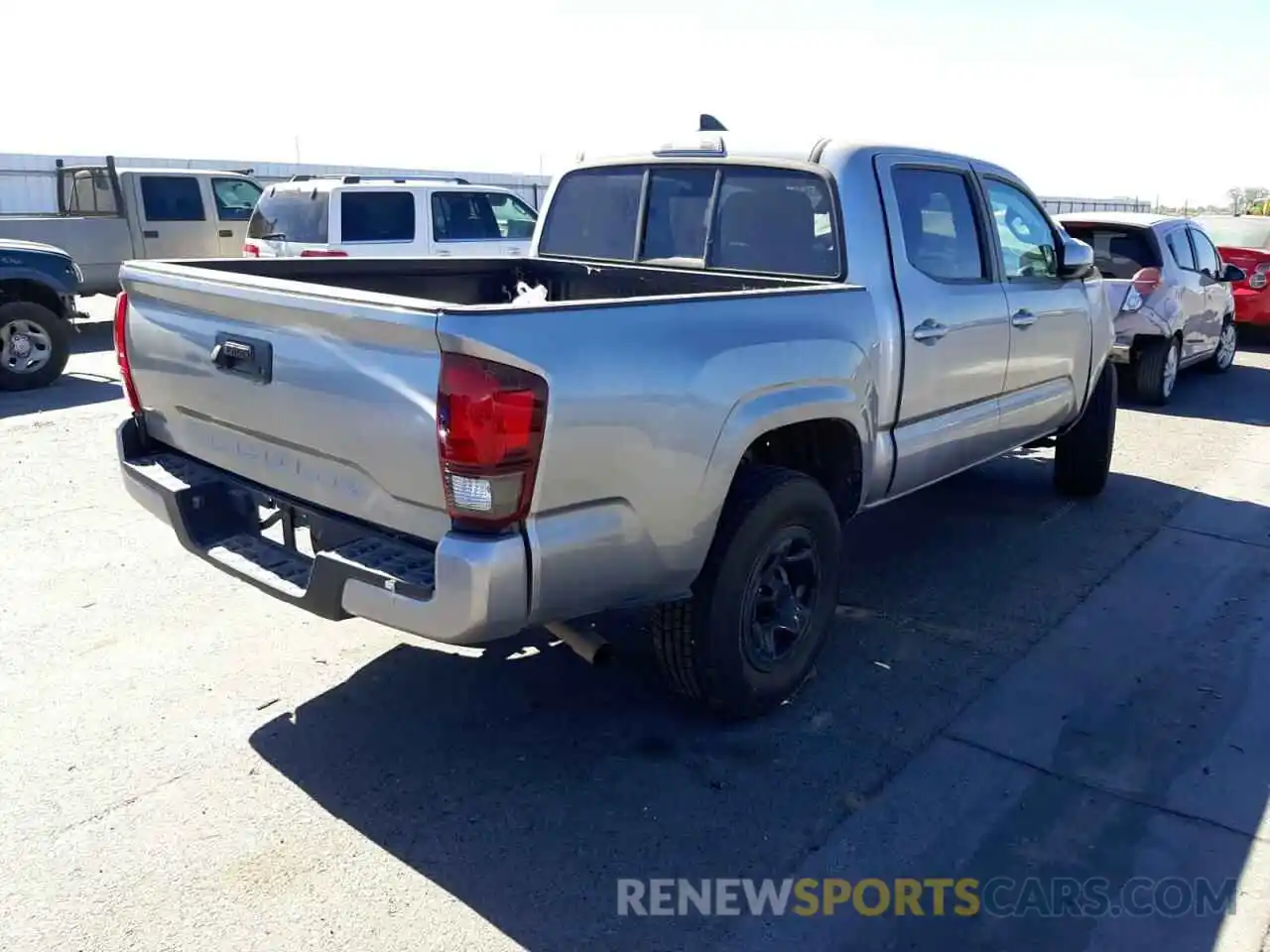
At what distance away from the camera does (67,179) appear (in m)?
14.9

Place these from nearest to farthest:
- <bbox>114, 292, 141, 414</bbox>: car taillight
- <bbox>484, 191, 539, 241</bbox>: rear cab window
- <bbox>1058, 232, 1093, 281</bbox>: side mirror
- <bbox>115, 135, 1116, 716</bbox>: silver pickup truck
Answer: <bbox>115, 135, 1116, 716</bbox>: silver pickup truck
<bbox>114, 292, 141, 414</bbox>: car taillight
<bbox>1058, 232, 1093, 281</bbox>: side mirror
<bbox>484, 191, 539, 241</bbox>: rear cab window

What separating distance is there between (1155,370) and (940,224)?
582 cm

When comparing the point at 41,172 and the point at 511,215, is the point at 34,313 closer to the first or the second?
the point at 511,215

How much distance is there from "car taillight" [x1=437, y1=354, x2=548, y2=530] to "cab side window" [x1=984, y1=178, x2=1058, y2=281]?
10.8ft

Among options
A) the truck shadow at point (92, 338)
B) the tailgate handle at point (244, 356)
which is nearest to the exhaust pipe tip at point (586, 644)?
the tailgate handle at point (244, 356)

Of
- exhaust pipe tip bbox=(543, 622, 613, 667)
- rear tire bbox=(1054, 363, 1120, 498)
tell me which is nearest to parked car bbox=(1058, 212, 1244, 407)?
rear tire bbox=(1054, 363, 1120, 498)

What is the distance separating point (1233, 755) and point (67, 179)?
52.0ft

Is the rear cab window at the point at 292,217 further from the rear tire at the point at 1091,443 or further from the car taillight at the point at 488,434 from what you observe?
the car taillight at the point at 488,434

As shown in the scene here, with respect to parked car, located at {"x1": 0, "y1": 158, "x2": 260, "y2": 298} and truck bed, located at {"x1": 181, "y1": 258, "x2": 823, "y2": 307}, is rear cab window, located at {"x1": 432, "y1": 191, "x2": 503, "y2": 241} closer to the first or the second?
parked car, located at {"x1": 0, "y1": 158, "x2": 260, "y2": 298}

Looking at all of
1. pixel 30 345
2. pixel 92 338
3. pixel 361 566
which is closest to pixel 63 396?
pixel 30 345

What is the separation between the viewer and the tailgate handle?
→ 325cm

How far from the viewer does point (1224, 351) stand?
1151cm

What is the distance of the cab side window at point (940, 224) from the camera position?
14.9 feet

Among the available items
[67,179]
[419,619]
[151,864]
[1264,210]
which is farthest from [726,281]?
[1264,210]
